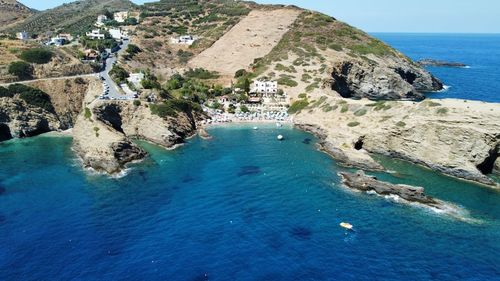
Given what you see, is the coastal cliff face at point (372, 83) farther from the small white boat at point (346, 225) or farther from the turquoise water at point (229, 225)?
the small white boat at point (346, 225)

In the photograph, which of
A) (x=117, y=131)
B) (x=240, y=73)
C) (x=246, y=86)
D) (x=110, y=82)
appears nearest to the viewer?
(x=117, y=131)

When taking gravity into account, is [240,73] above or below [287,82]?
above

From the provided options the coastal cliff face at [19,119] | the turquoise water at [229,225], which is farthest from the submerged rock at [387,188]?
the coastal cliff face at [19,119]

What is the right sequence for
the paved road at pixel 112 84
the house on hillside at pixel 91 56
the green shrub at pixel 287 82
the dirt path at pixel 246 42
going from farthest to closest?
the dirt path at pixel 246 42 < the house on hillside at pixel 91 56 < the green shrub at pixel 287 82 < the paved road at pixel 112 84

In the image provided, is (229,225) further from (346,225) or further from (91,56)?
(91,56)

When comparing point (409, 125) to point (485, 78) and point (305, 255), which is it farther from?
point (485, 78)

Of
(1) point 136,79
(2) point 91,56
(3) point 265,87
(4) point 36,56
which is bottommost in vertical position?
(3) point 265,87

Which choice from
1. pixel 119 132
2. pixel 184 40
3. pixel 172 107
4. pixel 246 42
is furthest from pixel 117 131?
pixel 184 40
